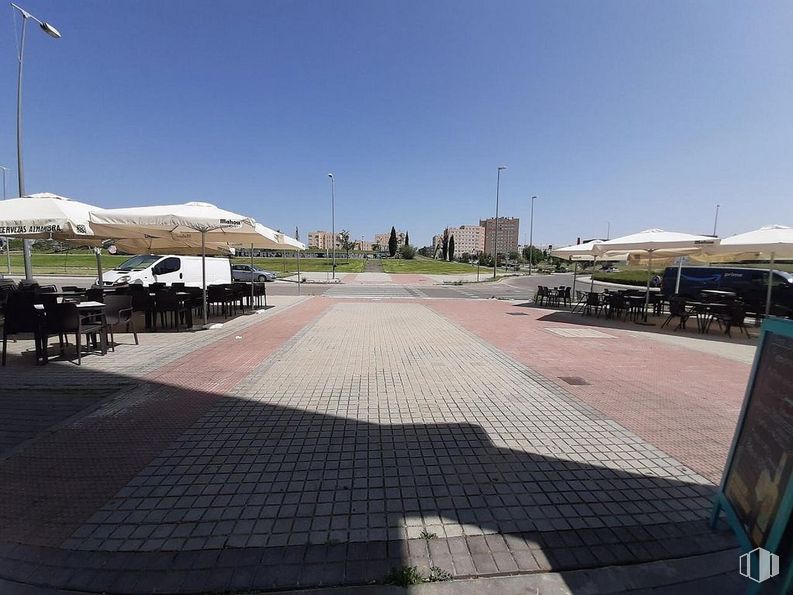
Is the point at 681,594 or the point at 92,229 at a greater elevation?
the point at 92,229

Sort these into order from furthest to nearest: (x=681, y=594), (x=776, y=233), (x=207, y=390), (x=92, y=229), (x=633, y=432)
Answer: (x=776, y=233)
(x=92, y=229)
(x=207, y=390)
(x=633, y=432)
(x=681, y=594)

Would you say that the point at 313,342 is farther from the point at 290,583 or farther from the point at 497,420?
the point at 290,583

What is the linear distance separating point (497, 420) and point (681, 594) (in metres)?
2.32

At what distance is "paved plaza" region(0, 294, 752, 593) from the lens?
228cm

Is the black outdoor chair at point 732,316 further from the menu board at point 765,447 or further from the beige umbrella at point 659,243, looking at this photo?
the menu board at point 765,447

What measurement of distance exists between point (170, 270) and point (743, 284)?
86.6ft

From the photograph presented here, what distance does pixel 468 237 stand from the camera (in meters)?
189

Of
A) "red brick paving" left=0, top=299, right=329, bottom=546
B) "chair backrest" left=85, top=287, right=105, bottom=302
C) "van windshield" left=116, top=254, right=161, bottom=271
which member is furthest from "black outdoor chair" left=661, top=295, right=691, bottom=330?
"van windshield" left=116, top=254, right=161, bottom=271

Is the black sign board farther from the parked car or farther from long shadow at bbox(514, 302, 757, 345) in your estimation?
the parked car

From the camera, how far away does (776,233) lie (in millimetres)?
9172

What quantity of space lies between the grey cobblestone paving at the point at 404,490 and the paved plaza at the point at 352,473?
0.02 meters

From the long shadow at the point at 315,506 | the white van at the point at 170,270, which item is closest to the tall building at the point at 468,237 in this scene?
the white van at the point at 170,270

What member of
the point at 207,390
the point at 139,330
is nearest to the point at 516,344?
the point at 207,390

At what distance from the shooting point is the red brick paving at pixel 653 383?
13.1 ft
